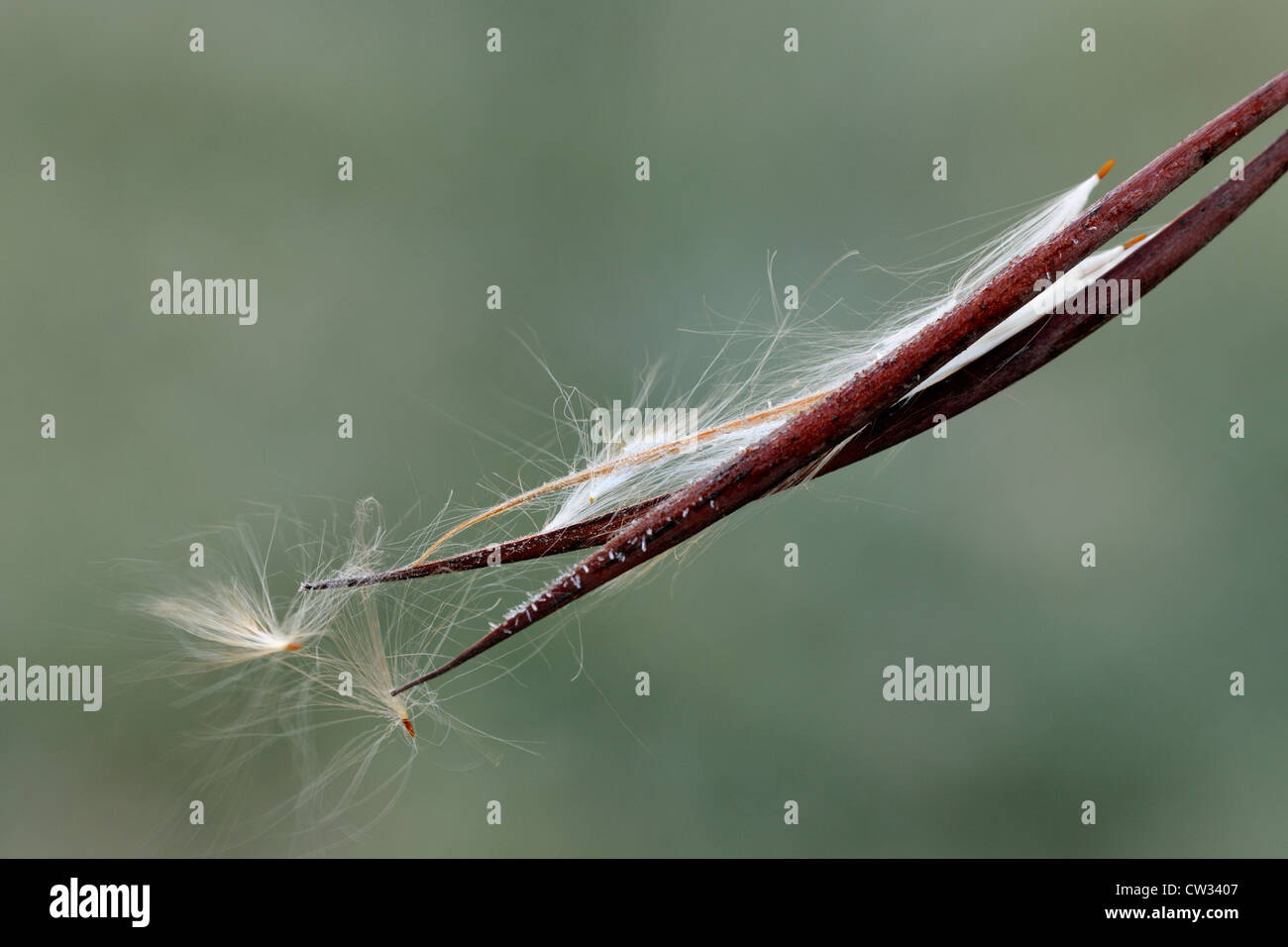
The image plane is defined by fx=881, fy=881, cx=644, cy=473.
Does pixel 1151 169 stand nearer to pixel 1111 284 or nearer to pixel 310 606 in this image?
pixel 1111 284

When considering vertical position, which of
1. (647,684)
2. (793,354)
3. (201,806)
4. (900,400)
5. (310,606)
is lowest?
(201,806)

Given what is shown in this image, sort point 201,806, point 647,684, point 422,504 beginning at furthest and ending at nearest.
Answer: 1. point 647,684
2. point 422,504
3. point 201,806

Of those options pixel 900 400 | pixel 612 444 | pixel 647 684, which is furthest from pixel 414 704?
pixel 647 684

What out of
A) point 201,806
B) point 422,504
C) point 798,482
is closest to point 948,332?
point 798,482

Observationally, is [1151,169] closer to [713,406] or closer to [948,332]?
[948,332]

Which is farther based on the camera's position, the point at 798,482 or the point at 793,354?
the point at 793,354

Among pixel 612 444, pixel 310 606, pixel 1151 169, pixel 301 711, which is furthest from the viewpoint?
pixel 301 711

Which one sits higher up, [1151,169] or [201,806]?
[1151,169]
